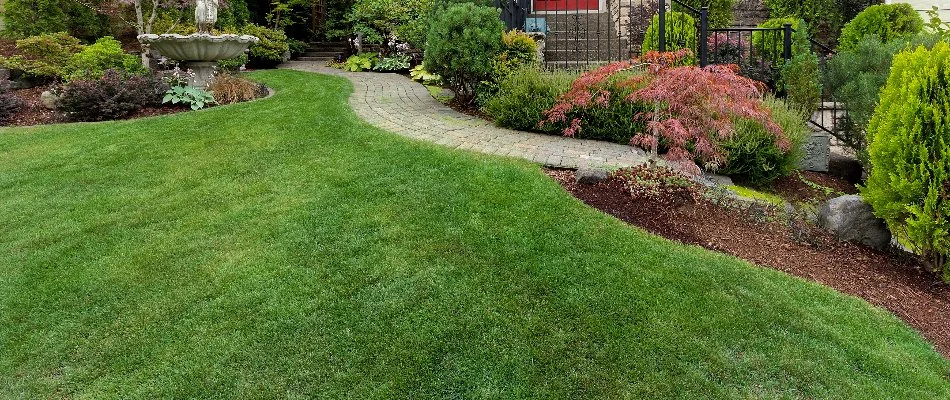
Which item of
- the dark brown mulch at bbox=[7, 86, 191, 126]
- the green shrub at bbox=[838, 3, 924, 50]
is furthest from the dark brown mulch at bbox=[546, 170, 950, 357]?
the green shrub at bbox=[838, 3, 924, 50]

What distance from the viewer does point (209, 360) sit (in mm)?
2555

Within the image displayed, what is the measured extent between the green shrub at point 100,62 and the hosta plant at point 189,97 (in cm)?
101

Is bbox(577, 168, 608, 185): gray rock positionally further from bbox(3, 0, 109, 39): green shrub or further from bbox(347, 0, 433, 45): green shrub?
bbox(3, 0, 109, 39): green shrub

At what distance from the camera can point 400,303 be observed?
2885mm

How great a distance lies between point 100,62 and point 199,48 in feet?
5.06

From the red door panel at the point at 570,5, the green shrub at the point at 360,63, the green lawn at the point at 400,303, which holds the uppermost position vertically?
the red door panel at the point at 570,5

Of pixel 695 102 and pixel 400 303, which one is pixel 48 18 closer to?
pixel 400 303

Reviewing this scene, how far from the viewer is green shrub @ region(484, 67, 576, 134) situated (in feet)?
20.8

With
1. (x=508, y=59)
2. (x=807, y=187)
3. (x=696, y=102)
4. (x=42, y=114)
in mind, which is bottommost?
(x=807, y=187)

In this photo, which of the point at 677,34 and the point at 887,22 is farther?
the point at 887,22

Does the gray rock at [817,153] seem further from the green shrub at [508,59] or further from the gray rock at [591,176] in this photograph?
the green shrub at [508,59]

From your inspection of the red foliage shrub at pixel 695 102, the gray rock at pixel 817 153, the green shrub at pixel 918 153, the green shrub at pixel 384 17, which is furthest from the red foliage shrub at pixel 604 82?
the green shrub at pixel 384 17

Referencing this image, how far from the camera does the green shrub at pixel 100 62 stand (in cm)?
792

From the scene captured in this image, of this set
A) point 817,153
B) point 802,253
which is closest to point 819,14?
point 817,153
